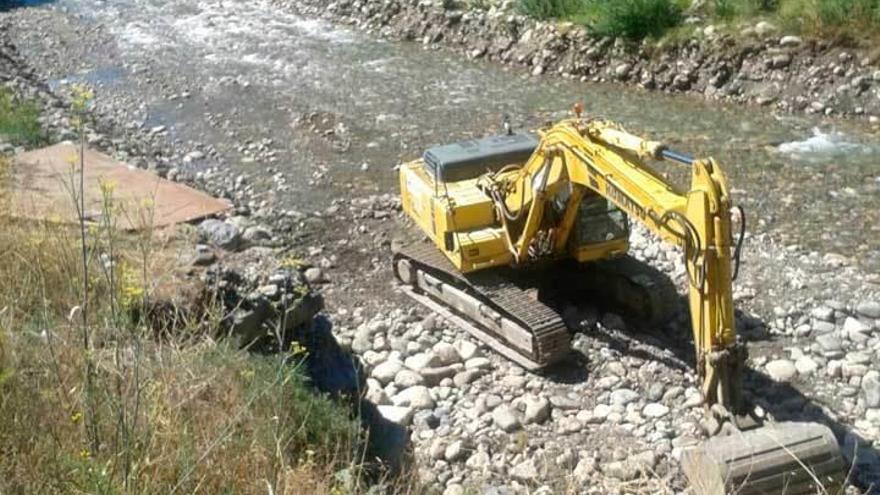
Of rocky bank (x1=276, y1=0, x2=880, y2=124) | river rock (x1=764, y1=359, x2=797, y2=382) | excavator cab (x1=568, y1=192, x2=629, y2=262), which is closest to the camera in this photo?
river rock (x1=764, y1=359, x2=797, y2=382)

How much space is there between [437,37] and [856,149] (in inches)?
339

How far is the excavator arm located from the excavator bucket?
A: 2.29ft

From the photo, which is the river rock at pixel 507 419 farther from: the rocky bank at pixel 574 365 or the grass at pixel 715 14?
the grass at pixel 715 14

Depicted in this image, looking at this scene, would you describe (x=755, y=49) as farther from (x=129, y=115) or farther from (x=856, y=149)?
(x=129, y=115)

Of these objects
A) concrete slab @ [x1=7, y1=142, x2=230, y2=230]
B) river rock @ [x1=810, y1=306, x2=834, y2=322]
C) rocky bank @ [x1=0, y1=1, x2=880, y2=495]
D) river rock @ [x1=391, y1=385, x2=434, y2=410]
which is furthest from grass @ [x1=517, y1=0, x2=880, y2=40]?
river rock @ [x1=391, y1=385, x2=434, y2=410]

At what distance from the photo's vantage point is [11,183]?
977 centimetres

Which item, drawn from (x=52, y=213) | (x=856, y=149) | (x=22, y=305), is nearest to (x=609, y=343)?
(x=52, y=213)

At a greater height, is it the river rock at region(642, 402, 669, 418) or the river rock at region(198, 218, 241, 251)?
the river rock at region(642, 402, 669, 418)

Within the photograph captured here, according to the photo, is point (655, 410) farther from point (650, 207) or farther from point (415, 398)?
point (415, 398)

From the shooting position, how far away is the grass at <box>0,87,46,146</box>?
1356 cm

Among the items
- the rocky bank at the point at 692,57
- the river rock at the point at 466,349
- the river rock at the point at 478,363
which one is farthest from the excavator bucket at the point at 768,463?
the rocky bank at the point at 692,57

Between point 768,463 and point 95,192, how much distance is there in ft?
22.0

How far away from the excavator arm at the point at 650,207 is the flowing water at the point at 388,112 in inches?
118

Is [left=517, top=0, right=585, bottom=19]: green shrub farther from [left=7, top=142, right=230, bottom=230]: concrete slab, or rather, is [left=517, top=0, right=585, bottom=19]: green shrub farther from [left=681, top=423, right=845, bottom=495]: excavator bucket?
[left=681, top=423, right=845, bottom=495]: excavator bucket
